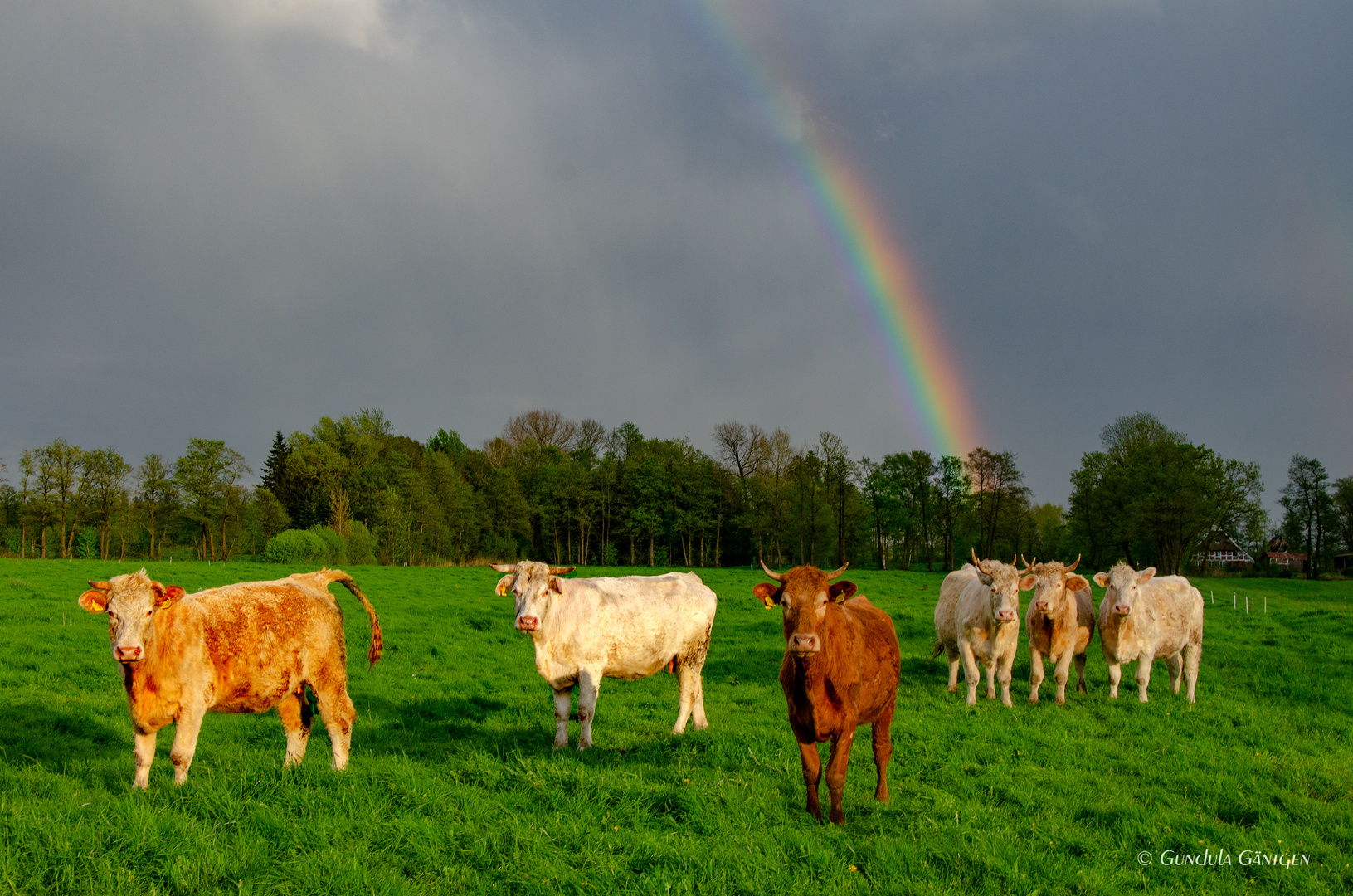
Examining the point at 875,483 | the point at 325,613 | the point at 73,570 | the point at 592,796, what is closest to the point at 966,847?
the point at 592,796

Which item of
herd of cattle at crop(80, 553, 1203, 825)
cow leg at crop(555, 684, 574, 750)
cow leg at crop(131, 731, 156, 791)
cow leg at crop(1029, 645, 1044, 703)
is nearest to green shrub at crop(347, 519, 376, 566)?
herd of cattle at crop(80, 553, 1203, 825)

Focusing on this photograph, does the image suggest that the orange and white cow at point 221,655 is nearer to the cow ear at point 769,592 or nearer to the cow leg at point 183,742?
the cow leg at point 183,742

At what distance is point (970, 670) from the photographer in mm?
12180

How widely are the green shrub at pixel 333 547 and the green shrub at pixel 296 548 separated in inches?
7.2

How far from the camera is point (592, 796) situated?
22.7 ft

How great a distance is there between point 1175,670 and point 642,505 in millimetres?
56266

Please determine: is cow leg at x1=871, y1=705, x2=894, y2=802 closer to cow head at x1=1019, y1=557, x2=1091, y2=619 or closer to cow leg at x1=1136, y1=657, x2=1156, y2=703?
cow head at x1=1019, y1=557, x2=1091, y2=619

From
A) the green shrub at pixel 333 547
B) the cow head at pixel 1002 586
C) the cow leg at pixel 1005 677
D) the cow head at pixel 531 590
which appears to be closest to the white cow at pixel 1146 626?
the cow leg at pixel 1005 677

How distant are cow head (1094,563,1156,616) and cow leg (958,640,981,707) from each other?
2.60 meters

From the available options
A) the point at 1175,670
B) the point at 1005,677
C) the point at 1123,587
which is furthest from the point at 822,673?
the point at 1175,670

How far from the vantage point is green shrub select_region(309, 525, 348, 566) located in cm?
4483

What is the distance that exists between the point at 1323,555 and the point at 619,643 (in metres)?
92.4

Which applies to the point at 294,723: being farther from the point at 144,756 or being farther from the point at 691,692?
the point at 691,692

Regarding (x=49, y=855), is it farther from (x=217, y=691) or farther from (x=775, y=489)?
(x=775, y=489)
